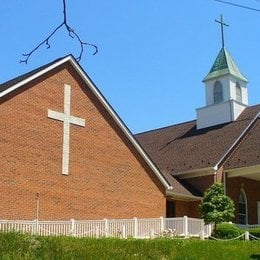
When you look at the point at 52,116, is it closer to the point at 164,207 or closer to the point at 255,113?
the point at 164,207

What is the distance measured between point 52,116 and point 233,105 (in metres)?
16.7

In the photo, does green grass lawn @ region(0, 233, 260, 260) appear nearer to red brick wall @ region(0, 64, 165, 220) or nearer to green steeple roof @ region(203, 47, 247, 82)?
red brick wall @ region(0, 64, 165, 220)

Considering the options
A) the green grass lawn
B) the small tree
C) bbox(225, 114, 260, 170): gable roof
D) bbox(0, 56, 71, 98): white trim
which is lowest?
the green grass lawn

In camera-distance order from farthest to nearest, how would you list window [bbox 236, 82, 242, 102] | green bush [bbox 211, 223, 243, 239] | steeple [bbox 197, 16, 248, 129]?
1. window [bbox 236, 82, 242, 102]
2. steeple [bbox 197, 16, 248, 129]
3. green bush [bbox 211, 223, 243, 239]

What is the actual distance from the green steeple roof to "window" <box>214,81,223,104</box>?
2.02ft

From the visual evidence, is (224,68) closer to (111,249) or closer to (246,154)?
(246,154)

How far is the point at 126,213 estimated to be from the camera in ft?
100

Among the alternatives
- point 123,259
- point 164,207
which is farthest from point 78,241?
point 164,207

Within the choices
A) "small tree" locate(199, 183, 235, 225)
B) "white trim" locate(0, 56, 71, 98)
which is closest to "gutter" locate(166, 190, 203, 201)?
"small tree" locate(199, 183, 235, 225)

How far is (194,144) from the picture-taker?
130 ft

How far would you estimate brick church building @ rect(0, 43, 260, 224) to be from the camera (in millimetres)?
26625

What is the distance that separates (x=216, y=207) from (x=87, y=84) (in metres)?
9.05

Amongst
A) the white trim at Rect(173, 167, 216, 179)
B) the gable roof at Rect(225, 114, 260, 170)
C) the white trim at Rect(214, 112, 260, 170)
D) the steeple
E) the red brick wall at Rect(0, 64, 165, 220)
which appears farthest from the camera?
the steeple

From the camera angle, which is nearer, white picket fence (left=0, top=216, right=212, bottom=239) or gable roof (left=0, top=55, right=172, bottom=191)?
white picket fence (left=0, top=216, right=212, bottom=239)
